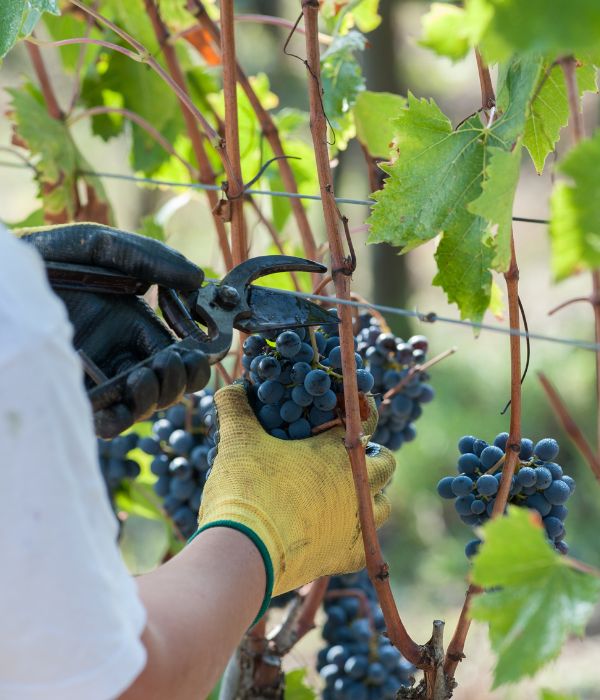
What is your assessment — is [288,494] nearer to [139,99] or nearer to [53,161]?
[53,161]

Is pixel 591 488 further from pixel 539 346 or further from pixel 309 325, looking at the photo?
pixel 309 325

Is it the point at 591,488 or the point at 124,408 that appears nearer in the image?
the point at 124,408

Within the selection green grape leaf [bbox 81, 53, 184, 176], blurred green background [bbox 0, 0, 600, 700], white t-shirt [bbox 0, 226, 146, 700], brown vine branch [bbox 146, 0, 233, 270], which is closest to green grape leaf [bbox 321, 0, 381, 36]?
brown vine branch [bbox 146, 0, 233, 270]

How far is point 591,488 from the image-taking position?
444 centimetres

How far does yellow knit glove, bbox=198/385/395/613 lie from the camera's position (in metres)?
0.78

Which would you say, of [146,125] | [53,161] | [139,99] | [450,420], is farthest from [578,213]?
[450,420]

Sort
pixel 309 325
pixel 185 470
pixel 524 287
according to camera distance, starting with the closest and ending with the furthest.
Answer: pixel 309 325, pixel 185 470, pixel 524 287

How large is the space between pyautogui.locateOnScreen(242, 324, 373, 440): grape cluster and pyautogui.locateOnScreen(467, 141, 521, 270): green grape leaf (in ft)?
0.71

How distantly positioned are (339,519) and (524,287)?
673cm

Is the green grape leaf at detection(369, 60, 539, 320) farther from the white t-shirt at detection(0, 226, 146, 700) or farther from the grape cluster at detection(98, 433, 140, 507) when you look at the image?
the grape cluster at detection(98, 433, 140, 507)

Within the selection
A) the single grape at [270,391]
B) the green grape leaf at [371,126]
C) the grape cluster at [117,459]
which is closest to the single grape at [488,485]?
the single grape at [270,391]

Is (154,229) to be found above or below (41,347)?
below

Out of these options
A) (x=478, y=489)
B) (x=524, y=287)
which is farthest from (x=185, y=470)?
(x=524, y=287)

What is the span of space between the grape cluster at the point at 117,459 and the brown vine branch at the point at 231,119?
19.0 inches
